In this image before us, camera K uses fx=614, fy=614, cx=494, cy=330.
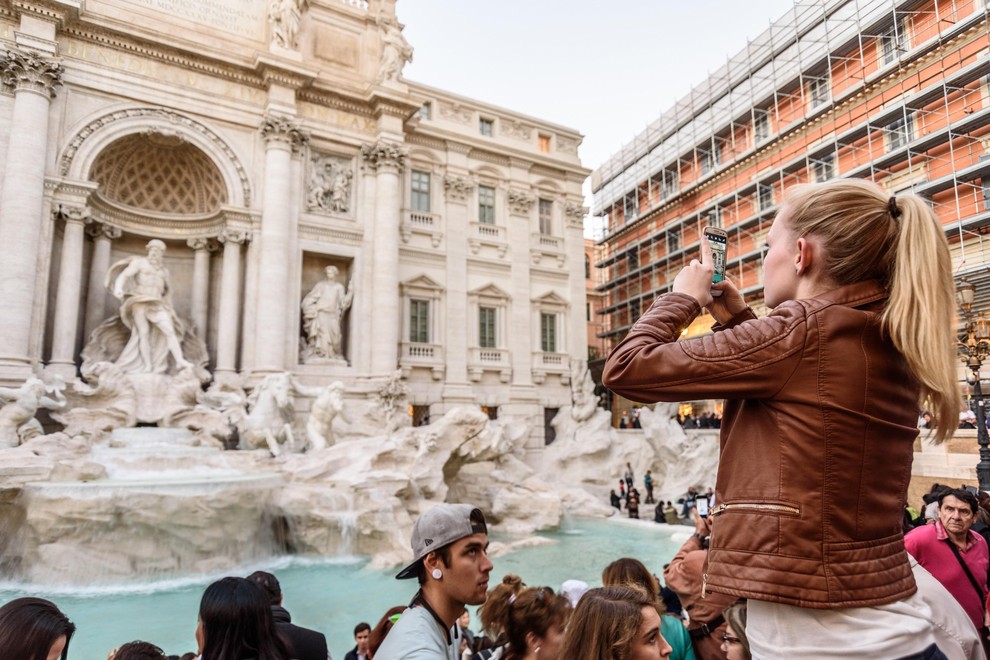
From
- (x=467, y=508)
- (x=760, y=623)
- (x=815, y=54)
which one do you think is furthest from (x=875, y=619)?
(x=815, y=54)

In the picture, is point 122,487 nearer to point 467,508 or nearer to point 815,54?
point 467,508

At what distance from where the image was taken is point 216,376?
16.6m

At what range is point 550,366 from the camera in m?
23.6

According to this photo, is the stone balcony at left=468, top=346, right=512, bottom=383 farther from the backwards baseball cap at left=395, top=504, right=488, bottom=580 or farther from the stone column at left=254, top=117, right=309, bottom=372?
the backwards baseball cap at left=395, top=504, right=488, bottom=580

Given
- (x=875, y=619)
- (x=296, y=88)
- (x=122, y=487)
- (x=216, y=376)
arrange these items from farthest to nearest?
(x=296, y=88)
(x=216, y=376)
(x=122, y=487)
(x=875, y=619)

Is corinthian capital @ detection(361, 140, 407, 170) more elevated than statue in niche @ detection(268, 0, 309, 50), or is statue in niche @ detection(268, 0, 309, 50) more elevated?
statue in niche @ detection(268, 0, 309, 50)

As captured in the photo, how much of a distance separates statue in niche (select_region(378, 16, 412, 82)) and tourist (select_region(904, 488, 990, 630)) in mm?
19721

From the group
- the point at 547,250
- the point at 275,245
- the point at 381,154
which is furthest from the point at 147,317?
the point at 547,250

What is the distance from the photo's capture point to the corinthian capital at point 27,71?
1472 centimetres

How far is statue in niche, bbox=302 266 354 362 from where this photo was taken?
1845cm

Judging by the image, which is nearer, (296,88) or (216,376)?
(216,376)

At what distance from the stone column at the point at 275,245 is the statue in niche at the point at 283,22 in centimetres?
245

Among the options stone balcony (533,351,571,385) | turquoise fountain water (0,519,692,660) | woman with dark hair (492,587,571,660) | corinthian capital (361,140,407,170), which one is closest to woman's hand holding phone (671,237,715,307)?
woman with dark hair (492,587,571,660)

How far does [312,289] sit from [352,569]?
11.1 metres
